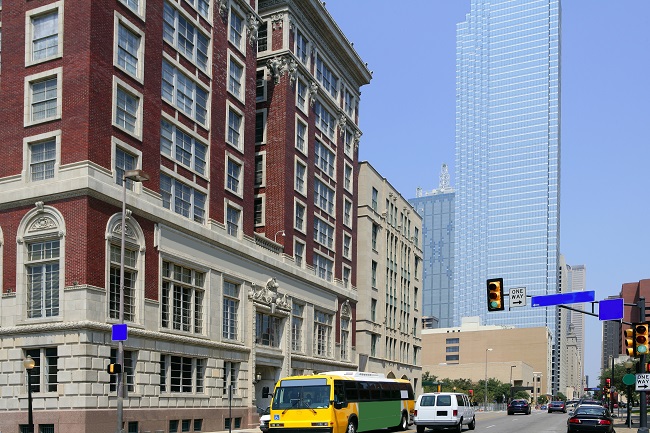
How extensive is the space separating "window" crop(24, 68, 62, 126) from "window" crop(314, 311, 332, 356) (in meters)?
32.7

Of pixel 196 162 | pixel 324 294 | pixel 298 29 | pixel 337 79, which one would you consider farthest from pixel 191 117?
pixel 337 79

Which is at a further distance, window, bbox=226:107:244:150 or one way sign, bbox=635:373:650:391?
window, bbox=226:107:244:150

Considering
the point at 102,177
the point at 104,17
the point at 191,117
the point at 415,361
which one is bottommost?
the point at 415,361

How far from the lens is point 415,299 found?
108 meters

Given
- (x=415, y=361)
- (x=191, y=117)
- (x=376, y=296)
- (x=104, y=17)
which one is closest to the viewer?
(x=104, y=17)

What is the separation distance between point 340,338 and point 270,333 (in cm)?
1533

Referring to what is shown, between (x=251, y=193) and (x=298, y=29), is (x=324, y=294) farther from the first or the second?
(x=298, y=29)

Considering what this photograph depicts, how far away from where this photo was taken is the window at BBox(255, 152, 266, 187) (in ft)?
206

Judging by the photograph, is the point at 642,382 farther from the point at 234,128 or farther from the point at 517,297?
the point at 234,128

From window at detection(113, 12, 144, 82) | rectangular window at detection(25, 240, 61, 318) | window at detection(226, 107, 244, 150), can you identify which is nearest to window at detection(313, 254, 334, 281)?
window at detection(226, 107, 244, 150)

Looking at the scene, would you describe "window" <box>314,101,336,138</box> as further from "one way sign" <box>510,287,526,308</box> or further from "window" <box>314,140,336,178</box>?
"one way sign" <box>510,287,526,308</box>

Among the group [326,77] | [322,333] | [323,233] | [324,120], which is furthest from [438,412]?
[326,77]

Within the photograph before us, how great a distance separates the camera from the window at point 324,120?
233 feet

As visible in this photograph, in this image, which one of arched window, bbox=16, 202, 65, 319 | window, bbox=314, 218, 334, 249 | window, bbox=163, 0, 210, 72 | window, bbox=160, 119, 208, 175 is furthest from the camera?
window, bbox=314, 218, 334, 249
